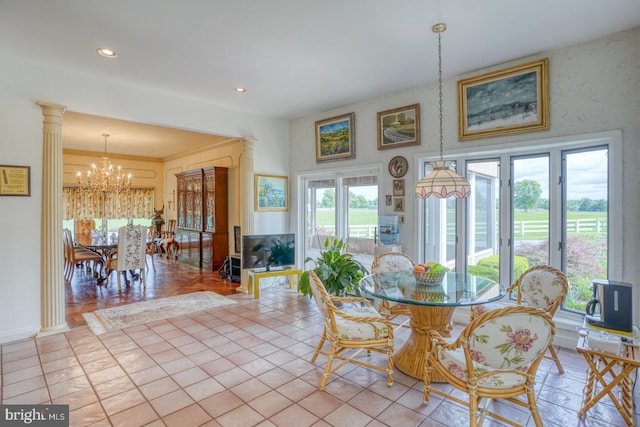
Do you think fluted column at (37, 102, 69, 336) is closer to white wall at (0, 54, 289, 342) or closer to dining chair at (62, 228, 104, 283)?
white wall at (0, 54, 289, 342)

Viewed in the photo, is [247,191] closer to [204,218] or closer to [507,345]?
[204,218]

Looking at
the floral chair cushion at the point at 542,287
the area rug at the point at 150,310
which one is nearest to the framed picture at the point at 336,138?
the area rug at the point at 150,310

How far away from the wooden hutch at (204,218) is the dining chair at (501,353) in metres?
5.66

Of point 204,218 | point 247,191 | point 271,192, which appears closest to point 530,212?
point 271,192

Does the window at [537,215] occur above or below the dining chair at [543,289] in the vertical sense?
above

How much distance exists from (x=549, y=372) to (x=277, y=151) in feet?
15.7

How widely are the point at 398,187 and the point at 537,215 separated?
1.63 m

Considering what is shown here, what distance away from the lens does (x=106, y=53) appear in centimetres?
323

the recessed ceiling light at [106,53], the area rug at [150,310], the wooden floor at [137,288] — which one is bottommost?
the area rug at [150,310]

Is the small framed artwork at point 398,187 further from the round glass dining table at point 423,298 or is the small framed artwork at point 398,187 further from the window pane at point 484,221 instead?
the round glass dining table at point 423,298

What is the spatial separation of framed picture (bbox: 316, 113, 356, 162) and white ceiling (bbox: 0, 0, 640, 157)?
0.96m

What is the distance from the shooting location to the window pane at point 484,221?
3.85 metres

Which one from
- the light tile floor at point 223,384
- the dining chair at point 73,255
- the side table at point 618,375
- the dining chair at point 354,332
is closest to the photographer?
the side table at point 618,375

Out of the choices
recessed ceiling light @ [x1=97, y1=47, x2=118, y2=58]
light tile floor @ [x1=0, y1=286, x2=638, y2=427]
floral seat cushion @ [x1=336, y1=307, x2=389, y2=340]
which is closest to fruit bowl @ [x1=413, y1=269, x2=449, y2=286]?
floral seat cushion @ [x1=336, y1=307, x2=389, y2=340]
